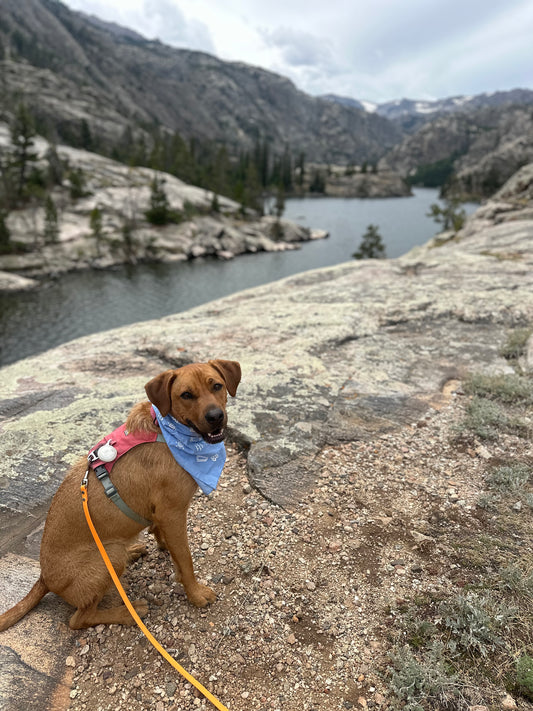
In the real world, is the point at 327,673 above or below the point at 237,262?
above

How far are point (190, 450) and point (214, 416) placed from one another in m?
0.52

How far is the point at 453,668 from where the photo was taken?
3592 mm

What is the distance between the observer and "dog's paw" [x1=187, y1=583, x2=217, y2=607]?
441 centimetres

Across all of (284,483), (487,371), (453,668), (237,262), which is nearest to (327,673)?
(453,668)

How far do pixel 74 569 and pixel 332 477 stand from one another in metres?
3.88

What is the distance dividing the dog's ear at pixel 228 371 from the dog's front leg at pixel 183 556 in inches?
58.0

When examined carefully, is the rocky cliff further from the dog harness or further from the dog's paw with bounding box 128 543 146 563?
the dog harness

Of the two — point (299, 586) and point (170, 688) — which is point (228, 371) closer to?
point (299, 586)

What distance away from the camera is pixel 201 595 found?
175 inches

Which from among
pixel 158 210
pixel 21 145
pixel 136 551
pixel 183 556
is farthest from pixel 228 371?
pixel 21 145

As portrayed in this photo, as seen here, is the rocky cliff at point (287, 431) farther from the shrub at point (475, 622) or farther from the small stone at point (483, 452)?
the shrub at point (475, 622)

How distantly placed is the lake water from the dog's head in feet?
114

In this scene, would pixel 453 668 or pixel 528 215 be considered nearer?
pixel 453 668

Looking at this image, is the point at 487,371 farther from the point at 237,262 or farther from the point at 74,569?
the point at 237,262
